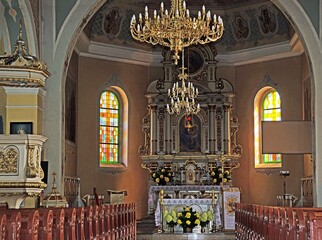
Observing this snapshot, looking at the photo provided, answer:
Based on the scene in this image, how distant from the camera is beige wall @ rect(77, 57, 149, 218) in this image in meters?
20.4

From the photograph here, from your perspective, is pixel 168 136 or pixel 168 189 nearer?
pixel 168 189

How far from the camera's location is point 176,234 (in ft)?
49.9

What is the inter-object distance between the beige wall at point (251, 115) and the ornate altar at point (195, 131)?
80cm

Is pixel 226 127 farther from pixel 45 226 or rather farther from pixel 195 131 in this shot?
pixel 45 226

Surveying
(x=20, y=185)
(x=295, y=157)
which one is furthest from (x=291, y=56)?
(x=20, y=185)

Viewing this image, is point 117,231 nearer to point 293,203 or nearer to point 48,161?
point 48,161

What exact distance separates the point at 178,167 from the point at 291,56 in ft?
15.9

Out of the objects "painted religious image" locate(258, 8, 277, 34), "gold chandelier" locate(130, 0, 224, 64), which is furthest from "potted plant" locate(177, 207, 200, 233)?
"painted religious image" locate(258, 8, 277, 34)

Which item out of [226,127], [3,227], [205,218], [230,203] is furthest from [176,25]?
[226,127]

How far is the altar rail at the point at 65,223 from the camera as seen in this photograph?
5020mm

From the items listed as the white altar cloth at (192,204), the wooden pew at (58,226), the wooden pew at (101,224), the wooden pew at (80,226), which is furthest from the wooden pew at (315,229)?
the white altar cloth at (192,204)

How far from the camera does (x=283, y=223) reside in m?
6.34

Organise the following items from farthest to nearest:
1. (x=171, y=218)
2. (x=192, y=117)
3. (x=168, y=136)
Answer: (x=192, y=117) < (x=168, y=136) < (x=171, y=218)

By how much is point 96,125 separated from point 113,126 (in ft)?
2.51
